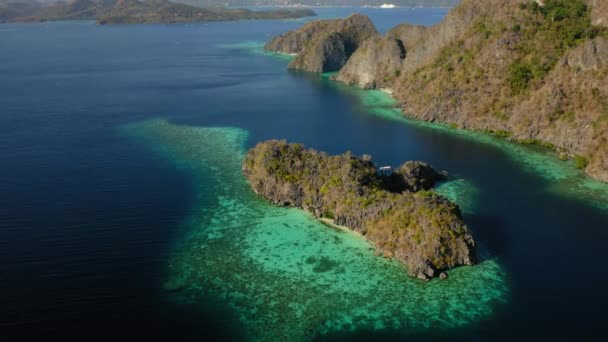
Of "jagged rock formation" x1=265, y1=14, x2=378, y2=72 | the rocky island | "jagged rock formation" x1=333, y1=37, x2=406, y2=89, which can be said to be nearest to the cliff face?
the rocky island

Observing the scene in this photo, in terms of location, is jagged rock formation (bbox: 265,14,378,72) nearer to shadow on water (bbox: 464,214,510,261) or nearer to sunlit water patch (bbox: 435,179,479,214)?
sunlit water patch (bbox: 435,179,479,214)

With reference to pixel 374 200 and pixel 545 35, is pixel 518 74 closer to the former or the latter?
pixel 545 35

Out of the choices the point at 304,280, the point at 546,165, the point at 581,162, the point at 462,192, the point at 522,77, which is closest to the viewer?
the point at 304,280

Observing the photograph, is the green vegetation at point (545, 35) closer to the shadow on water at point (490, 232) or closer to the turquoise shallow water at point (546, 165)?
the turquoise shallow water at point (546, 165)

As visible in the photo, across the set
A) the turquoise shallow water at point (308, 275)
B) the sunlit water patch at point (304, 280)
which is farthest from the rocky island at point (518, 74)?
the sunlit water patch at point (304, 280)

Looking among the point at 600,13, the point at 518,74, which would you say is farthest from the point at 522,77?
the point at 600,13

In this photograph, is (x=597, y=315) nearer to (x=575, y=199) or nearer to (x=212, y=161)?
(x=575, y=199)
